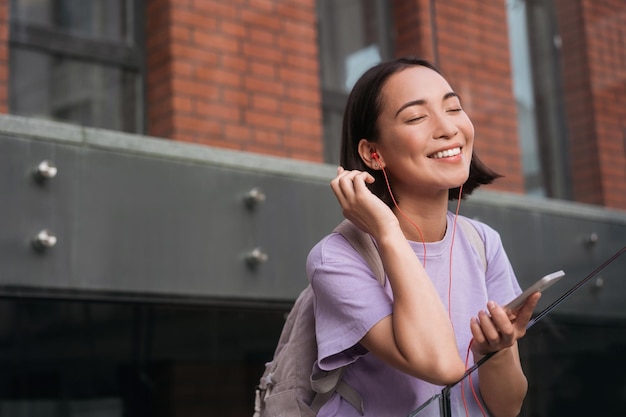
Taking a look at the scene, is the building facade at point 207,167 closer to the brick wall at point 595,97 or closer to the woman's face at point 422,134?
the brick wall at point 595,97

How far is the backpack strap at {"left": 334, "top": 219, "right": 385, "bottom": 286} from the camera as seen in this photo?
1846 mm

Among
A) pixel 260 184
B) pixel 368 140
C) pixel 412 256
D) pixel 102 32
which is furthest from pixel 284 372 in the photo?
pixel 102 32

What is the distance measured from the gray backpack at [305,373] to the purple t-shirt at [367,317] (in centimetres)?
2

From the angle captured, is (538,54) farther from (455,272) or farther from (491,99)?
(455,272)

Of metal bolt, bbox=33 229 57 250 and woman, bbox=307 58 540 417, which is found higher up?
metal bolt, bbox=33 229 57 250

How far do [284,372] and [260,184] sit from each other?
2377 millimetres

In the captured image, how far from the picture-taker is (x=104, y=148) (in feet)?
12.3

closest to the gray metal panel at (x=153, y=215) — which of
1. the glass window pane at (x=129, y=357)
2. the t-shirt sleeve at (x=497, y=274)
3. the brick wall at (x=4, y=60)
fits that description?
the glass window pane at (x=129, y=357)

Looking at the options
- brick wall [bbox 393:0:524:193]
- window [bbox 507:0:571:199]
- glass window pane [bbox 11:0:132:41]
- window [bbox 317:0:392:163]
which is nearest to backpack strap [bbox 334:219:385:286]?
glass window pane [bbox 11:0:132:41]

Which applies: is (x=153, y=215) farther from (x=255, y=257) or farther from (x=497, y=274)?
(x=497, y=274)

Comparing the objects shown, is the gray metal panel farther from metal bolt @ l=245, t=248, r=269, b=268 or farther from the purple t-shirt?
the purple t-shirt

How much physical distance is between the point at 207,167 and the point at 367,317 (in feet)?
7.99

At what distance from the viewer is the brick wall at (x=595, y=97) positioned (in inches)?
243

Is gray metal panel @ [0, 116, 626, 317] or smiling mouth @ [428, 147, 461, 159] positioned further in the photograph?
gray metal panel @ [0, 116, 626, 317]
